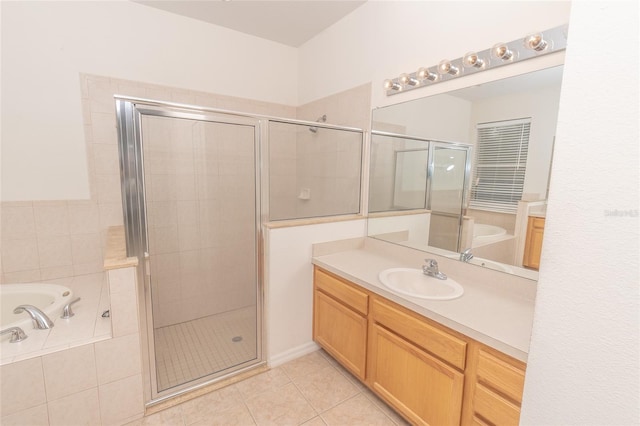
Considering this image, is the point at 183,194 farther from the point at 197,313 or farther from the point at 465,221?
the point at 465,221

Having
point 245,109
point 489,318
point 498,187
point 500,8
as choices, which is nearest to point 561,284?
point 489,318

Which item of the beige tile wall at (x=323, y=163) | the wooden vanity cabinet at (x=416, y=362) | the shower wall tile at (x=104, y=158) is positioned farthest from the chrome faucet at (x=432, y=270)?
the shower wall tile at (x=104, y=158)

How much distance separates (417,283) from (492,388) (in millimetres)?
697

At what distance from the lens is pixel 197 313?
7.23ft

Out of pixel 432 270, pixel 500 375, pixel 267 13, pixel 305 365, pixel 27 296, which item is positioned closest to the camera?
pixel 500 375

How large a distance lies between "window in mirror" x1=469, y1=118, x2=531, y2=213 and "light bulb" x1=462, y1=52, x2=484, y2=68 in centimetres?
32

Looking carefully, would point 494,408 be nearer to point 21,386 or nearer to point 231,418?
point 231,418

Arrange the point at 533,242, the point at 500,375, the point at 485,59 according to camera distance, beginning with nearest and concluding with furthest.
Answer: the point at 500,375 → the point at 533,242 → the point at 485,59

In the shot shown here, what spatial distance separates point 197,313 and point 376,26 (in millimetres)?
2558

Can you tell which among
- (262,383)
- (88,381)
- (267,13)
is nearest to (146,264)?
(88,381)

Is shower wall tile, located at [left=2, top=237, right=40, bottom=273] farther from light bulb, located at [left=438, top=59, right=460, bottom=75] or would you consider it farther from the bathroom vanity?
light bulb, located at [left=438, top=59, right=460, bottom=75]

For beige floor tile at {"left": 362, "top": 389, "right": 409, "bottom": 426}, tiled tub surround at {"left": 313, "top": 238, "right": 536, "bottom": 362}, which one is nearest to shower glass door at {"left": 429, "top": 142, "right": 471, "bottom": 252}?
tiled tub surround at {"left": 313, "top": 238, "right": 536, "bottom": 362}

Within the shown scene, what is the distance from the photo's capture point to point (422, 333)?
141 centimetres

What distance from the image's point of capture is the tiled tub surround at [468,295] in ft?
3.84
